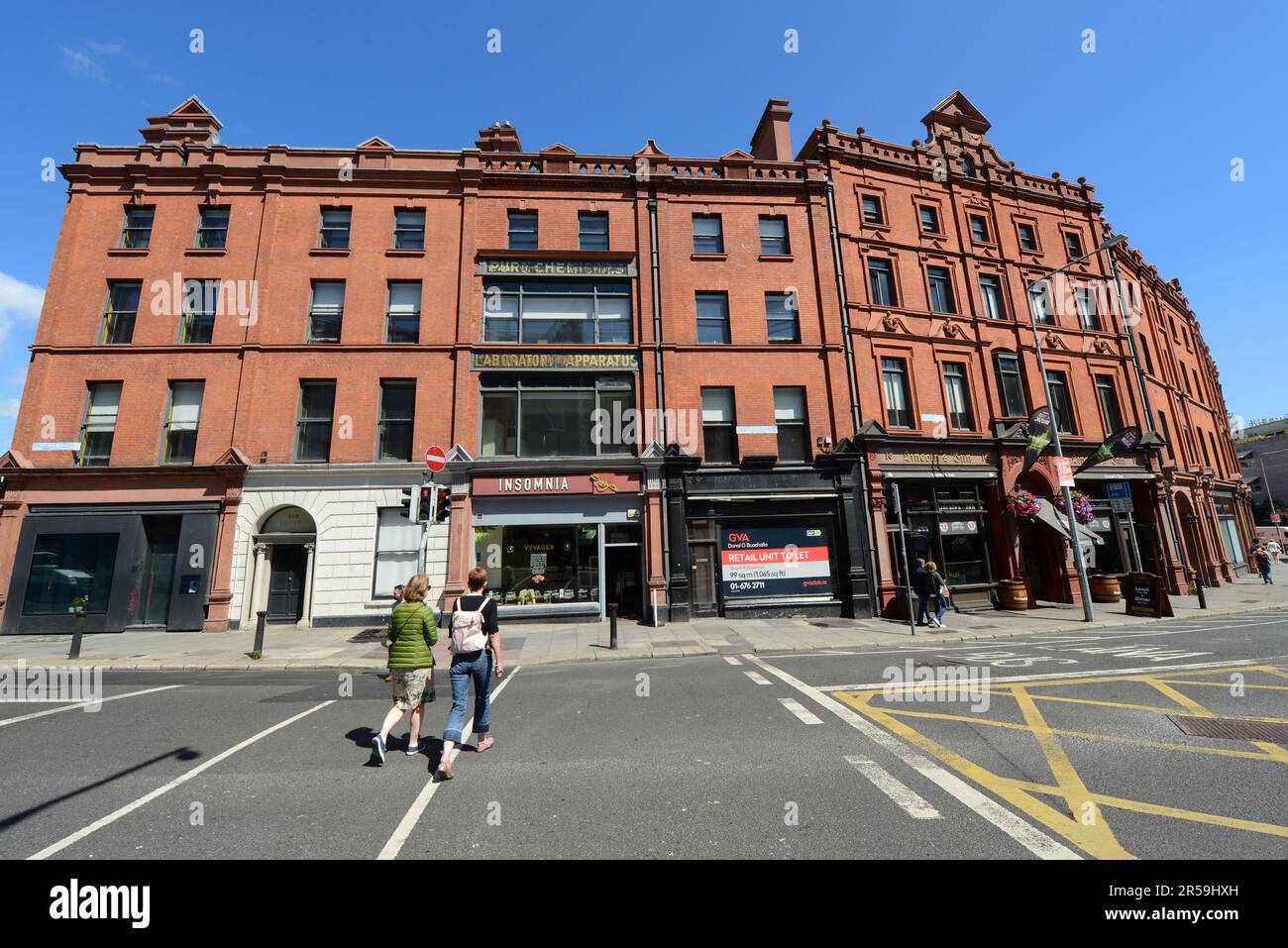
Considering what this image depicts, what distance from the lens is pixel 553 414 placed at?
17562 millimetres

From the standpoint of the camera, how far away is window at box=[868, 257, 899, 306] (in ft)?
65.9

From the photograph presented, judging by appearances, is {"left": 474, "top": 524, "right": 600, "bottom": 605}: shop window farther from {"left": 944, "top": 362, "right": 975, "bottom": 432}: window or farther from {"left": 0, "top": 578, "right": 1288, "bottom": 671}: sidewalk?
{"left": 944, "top": 362, "right": 975, "bottom": 432}: window

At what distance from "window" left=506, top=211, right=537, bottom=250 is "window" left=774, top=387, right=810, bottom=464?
10.6m

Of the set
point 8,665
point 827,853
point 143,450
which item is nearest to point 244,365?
point 143,450

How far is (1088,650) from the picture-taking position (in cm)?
1060

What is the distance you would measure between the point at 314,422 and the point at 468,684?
14.8m

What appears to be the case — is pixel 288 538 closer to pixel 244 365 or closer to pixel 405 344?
pixel 244 365

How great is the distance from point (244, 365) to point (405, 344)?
5.04 m

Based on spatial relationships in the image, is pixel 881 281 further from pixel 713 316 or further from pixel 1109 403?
→ pixel 1109 403

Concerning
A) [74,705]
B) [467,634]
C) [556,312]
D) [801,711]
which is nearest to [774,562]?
[801,711]

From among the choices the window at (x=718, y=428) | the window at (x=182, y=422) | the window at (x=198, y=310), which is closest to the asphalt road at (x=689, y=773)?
the window at (x=718, y=428)

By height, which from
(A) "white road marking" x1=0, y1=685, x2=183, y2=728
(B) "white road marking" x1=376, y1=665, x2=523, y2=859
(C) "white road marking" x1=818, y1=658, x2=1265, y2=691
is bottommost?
(C) "white road marking" x1=818, y1=658, x2=1265, y2=691

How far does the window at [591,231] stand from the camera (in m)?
19.1

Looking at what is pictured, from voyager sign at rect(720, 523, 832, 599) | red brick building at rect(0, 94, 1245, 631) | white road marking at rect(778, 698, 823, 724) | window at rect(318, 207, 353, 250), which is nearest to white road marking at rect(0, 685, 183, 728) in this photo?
red brick building at rect(0, 94, 1245, 631)
